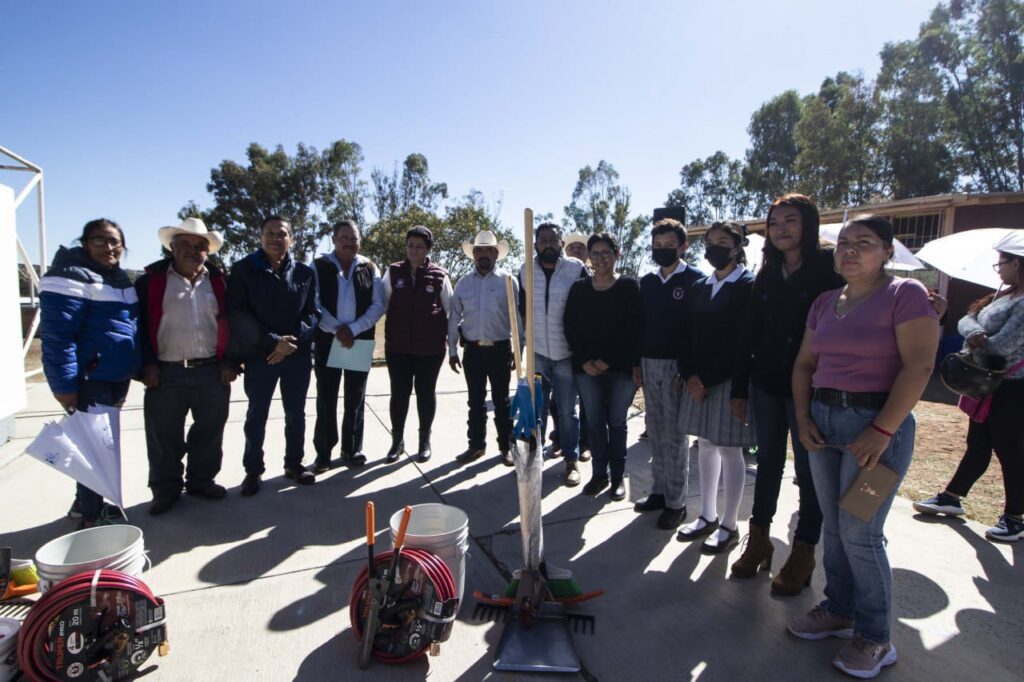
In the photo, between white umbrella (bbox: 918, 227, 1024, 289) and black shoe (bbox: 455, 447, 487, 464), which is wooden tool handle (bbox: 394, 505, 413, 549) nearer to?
black shoe (bbox: 455, 447, 487, 464)

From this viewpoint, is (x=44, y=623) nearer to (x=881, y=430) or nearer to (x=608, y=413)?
(x=881, y=430)

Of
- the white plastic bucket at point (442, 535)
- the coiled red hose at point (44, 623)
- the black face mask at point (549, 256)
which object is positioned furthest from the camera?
the black face mask at point (549, 256)

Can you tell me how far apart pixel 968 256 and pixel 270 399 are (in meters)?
6.50

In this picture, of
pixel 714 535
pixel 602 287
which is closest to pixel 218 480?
pixel 602 287

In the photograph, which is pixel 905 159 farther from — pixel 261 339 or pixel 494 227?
pixel 261 339

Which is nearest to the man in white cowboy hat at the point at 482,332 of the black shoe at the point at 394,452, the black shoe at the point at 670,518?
the black shoe at the point at 394,452

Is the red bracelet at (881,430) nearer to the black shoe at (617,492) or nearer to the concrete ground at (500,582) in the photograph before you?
the concrete ground at (500,582)

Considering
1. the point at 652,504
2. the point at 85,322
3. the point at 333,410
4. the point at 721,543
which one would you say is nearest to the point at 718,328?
the point at 721,543

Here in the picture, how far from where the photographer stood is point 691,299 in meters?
3.22

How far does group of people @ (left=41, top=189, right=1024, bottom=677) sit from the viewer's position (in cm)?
211

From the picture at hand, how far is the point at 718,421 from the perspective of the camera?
305 centimetres

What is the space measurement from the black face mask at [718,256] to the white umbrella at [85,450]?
350 centimetres

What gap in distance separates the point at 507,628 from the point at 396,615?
0.51 meters

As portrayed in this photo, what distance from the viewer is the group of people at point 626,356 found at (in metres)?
2.11
